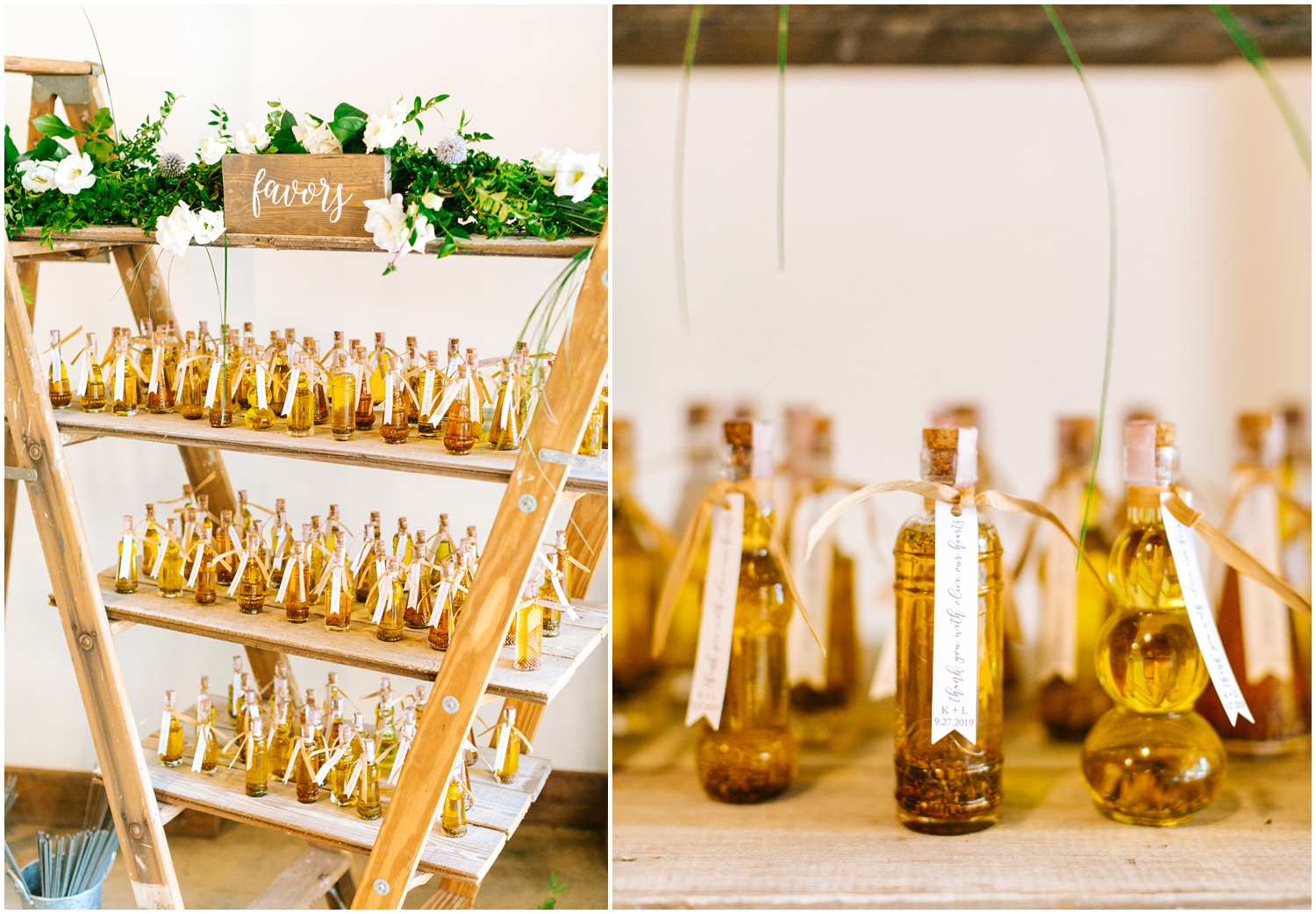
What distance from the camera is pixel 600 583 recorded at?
6.45 feet


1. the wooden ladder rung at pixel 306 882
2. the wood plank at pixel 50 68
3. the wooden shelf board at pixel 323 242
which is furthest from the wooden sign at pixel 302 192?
the wooden ladder rung at pixel 306 882

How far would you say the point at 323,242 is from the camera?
127cm

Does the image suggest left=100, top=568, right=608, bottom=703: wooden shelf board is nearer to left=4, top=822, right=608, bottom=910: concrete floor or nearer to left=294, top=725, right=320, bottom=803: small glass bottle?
left=294, top=725, right=320, bottom=803: small glass bottle

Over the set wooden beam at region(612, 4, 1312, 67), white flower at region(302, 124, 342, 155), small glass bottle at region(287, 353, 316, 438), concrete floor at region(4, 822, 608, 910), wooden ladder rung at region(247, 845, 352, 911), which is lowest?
concrete floor at region(4, 822, 608, 910)

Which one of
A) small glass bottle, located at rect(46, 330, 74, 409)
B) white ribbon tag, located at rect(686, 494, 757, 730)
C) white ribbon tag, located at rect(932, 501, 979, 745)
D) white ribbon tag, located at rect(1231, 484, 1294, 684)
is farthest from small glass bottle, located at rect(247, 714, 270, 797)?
white ribbon tag, located at rect(1231, 484, 1294, 684)

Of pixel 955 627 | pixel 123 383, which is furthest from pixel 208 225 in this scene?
pixel 955 627

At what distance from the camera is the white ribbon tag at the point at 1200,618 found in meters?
0.93

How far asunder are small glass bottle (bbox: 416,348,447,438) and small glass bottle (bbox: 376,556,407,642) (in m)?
0.19

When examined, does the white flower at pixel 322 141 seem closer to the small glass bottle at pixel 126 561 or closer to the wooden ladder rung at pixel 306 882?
the small glass bottle at pixel 126 561

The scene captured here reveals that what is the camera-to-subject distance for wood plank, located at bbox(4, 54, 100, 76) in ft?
4.83

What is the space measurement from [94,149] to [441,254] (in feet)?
2.26

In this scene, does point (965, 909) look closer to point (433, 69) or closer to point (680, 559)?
point (680, 559)

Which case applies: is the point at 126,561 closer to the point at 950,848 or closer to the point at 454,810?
the point at 454,810

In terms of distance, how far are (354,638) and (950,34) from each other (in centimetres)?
106
